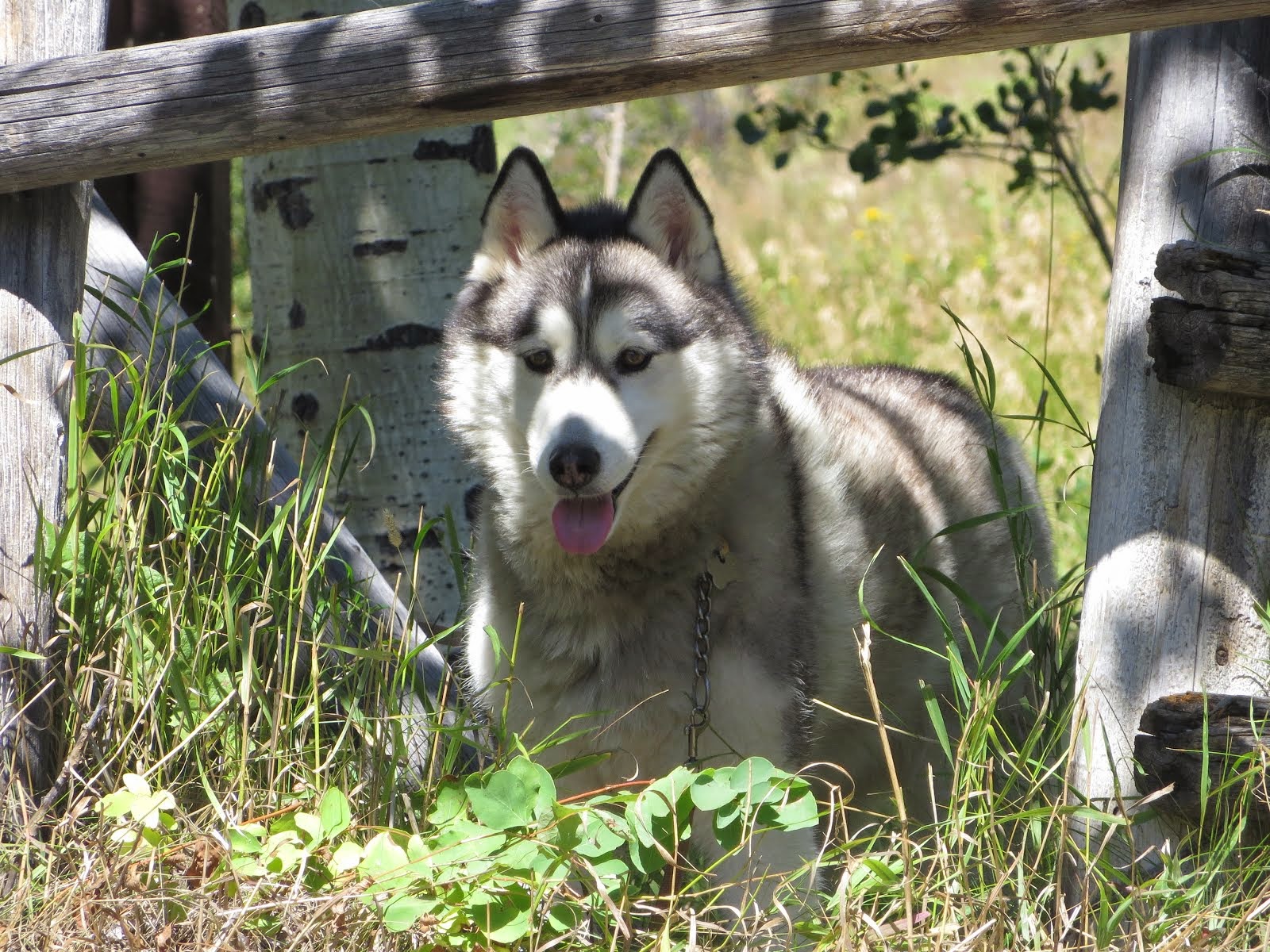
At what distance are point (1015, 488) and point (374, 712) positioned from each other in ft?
6.19

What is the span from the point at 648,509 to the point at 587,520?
0.17m

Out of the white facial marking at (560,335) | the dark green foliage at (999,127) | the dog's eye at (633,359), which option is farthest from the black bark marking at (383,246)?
the dark green foliage at (999,127)

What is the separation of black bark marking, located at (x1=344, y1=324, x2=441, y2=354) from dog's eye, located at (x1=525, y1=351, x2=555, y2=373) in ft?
3.50

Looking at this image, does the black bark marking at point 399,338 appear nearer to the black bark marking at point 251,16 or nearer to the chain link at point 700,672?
the black bark marking at point 251,16

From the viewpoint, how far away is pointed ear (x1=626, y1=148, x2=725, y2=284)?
9.62 ft

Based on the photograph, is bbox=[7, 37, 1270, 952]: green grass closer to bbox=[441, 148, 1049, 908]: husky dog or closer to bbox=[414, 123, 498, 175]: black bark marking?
bbox=[441, 148, 1049, 908]: husky dog

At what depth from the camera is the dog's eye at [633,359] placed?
2811 millimetres

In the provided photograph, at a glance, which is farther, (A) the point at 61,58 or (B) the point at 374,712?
(B) the point at 374,712

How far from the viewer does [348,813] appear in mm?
2387

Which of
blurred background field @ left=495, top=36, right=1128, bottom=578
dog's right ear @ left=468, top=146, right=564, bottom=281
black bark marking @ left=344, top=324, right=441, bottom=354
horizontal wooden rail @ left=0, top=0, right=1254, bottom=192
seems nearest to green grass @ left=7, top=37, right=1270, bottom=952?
black bark marking @ left=344, top=324, right=441, bottom=354

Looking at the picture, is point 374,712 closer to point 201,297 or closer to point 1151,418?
point 1151,418

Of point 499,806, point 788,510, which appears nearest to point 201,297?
point 788,510

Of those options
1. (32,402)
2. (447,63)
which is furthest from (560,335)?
(32,402)

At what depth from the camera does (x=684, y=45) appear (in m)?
A: 2.37
